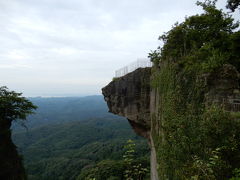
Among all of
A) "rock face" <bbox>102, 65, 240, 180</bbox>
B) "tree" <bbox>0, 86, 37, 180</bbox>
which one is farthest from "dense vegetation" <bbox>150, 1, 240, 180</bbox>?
"tree" <bbox>0, 86, 37, 180</bbox>

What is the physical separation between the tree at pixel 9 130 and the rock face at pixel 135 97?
7437 millimetres

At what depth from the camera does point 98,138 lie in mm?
98188

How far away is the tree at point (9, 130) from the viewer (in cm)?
1158

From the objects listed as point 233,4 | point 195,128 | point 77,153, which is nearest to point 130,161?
point 195,128

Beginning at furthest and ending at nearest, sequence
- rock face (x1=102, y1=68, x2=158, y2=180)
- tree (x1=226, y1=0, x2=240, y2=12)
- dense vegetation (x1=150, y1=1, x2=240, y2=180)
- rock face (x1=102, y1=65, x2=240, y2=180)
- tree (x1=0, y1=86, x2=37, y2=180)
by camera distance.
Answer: tree (x1=0, y1=86, x2=37, y2=180) → rock face (x1=102, y1=68, x2=158, y2=180) → tree (x1=226, y1=0, x2=240, y2=12) → rock face (x1=102, y1=65, x2=240, y2=180) → dense vegetation (x1=150, y1=1, x2=240, y2=180)

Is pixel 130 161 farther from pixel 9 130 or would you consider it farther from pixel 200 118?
pixel 9 130

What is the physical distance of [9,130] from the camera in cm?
1227

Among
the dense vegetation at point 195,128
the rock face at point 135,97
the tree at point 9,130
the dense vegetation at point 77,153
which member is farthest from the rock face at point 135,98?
the tree at point 9,130

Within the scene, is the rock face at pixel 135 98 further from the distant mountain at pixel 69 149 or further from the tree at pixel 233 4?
the distant mountain at pixel 69 149

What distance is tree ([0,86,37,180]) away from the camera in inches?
456

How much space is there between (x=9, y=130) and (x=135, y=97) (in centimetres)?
988

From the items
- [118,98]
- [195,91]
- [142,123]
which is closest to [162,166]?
[195,91]

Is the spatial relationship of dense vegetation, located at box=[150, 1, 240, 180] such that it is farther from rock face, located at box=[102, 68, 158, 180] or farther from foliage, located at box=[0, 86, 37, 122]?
foliage, located at box=[0, 86, 37, 122]

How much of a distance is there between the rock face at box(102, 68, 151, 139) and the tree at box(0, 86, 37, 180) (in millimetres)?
7437
